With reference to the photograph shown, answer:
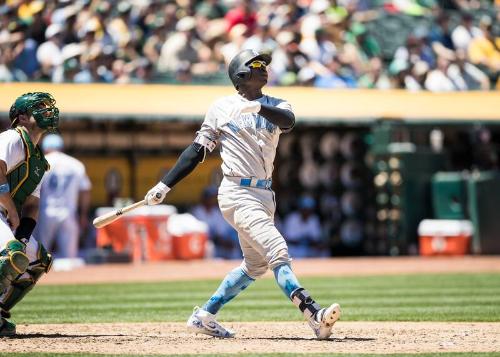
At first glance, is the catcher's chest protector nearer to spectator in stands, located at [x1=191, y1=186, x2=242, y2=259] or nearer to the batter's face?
the batter's face

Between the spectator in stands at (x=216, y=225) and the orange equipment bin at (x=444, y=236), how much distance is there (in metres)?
3.32

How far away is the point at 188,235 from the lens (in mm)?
18188

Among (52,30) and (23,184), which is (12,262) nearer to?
(23,184)

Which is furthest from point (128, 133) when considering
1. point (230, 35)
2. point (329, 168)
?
point (329, 168)

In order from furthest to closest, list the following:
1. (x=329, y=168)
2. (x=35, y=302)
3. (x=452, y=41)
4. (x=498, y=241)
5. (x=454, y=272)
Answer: (x=452, y=41) < (x=329, y=168) < (x=498, y=241) < (x=454, y=272) < (x=35, y=302)

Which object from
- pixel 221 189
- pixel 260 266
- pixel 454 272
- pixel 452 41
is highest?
pixel 452 41

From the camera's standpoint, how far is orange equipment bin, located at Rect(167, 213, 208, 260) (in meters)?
18.1

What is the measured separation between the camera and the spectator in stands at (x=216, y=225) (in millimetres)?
19062

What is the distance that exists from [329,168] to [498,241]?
134 inches

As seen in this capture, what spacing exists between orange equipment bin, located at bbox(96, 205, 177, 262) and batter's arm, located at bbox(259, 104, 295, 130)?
11.0m

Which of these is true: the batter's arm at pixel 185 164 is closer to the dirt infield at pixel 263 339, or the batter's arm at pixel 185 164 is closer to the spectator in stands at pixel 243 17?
the dirt infield at pixel 263 339

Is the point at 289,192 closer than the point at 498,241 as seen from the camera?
No

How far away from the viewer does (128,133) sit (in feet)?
63.1

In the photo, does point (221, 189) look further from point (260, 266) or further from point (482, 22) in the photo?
point (482, 22)
